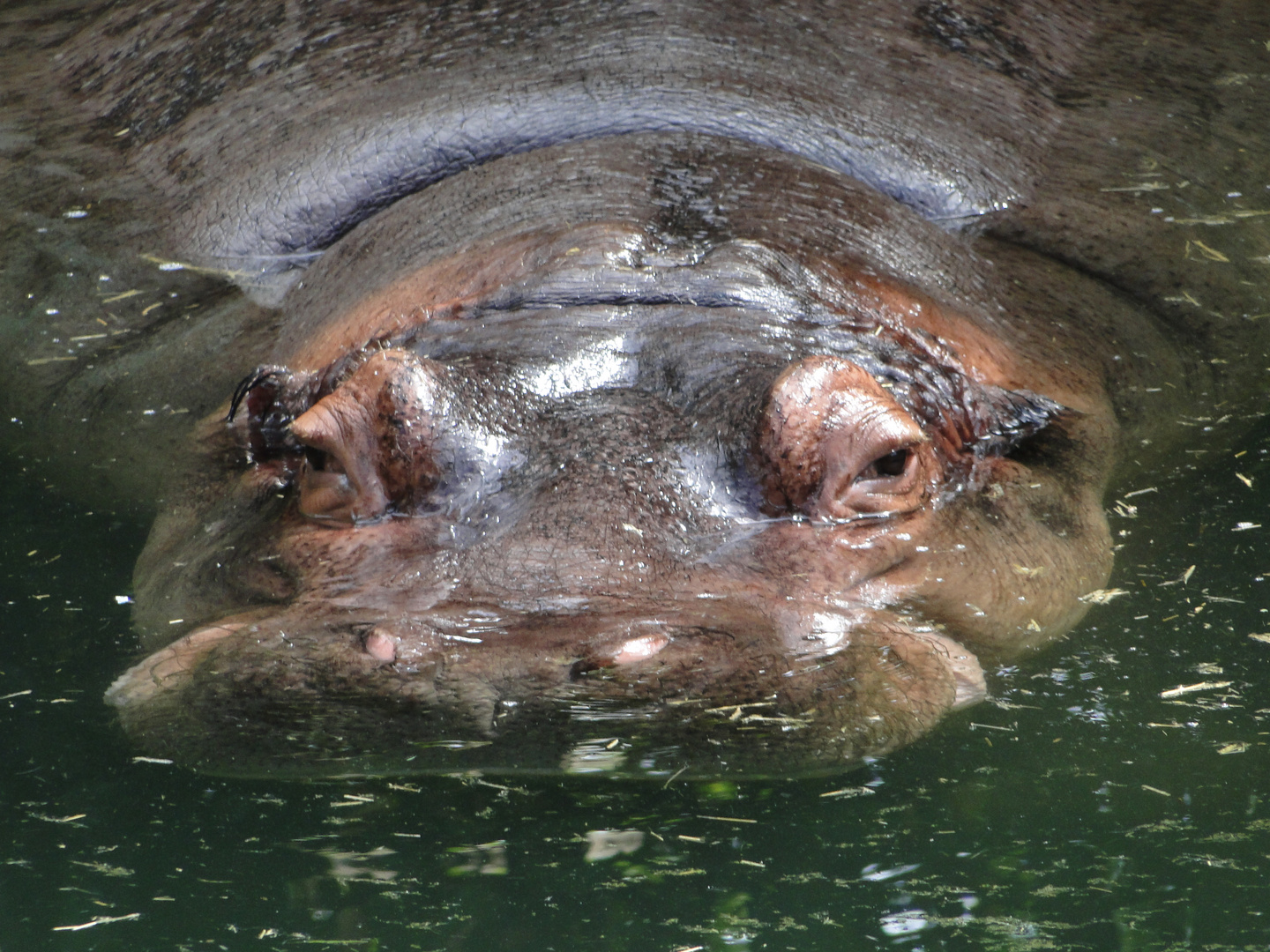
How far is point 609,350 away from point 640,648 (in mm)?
1161

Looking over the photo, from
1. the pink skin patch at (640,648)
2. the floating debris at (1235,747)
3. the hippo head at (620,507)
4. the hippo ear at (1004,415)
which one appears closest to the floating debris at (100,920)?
the hippo head at (620,507)

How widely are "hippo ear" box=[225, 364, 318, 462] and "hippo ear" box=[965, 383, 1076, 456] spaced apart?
5.64 feet

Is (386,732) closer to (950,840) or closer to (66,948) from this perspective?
(66,948)

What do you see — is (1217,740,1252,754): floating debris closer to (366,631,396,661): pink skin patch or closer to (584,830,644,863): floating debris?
(584,830,644,863): floating debris

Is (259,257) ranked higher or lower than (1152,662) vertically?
higher

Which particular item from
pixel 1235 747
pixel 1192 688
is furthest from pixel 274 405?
pixel 1235 747

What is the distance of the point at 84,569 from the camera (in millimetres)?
3691

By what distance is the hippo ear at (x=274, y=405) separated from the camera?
3.91 metres

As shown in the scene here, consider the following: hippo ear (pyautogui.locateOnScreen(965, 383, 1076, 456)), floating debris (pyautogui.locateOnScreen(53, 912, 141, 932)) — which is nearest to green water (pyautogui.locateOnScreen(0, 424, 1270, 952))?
floating debris (pyautogui.locateOnScreen(53, 912, 141, 932))

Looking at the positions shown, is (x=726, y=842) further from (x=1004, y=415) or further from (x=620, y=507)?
(x=1004, y=415)

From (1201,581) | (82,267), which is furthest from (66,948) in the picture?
(82,267)

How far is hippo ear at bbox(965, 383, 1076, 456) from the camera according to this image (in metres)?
3.82

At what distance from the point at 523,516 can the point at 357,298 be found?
1.50 meters

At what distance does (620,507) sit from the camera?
10.0ft
